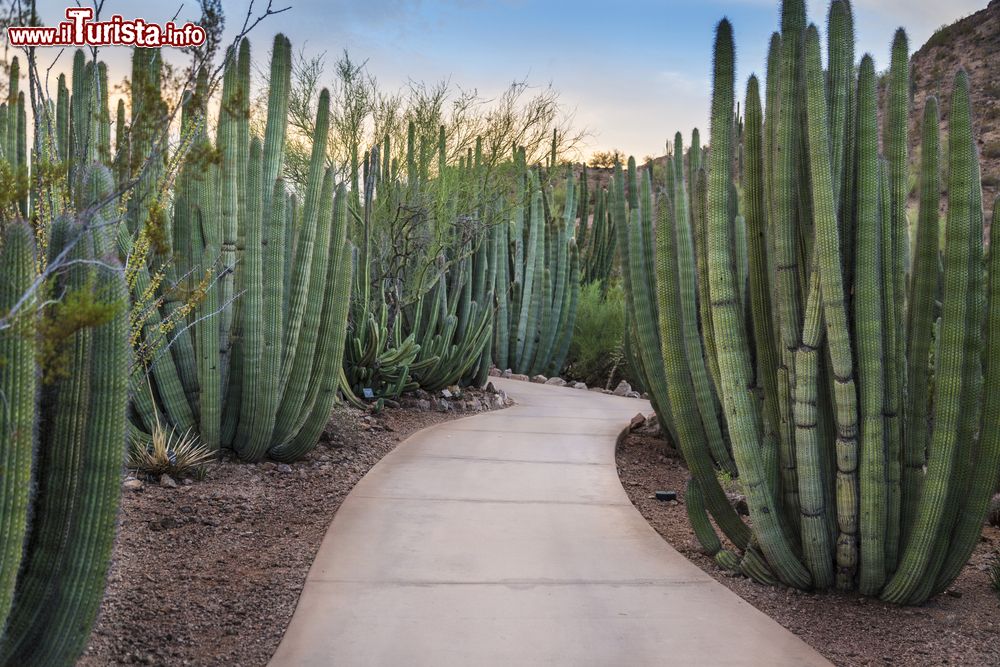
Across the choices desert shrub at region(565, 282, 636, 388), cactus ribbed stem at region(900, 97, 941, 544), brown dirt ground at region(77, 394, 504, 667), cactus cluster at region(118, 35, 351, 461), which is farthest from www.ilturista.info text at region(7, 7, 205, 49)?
desert shrub at region(565, 282, 636, 388)

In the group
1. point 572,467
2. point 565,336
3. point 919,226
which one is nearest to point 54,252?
point 919,226

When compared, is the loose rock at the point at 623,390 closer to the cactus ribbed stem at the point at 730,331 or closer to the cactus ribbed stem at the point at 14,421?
the cactus ribbed stem at the point at 730,331

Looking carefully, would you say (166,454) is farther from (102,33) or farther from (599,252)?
(599,252)

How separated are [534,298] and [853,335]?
11482 mm

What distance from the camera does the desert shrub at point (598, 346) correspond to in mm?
16312

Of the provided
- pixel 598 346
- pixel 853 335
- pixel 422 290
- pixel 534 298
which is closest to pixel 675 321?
pixel 853 335

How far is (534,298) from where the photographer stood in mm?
15758

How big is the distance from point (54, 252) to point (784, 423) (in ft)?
10.6

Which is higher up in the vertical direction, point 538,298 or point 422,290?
point 538,298

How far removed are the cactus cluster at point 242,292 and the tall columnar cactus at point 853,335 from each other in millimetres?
3302

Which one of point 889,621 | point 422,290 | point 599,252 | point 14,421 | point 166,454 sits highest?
point 599,252

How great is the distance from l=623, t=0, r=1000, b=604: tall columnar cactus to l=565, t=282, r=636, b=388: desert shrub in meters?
11.3

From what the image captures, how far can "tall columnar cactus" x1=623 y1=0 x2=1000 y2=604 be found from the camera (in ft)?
13.9

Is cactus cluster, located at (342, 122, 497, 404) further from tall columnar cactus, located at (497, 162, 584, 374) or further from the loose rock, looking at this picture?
the loose rock
